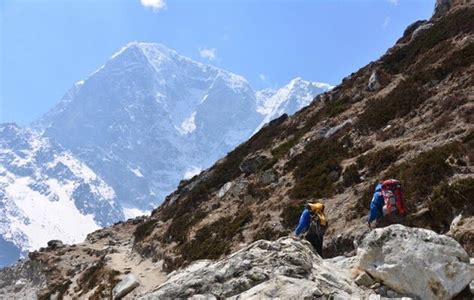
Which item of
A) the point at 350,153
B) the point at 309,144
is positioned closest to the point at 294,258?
the point at 350,153

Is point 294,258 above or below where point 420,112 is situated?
below

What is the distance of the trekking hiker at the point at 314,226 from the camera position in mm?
12148

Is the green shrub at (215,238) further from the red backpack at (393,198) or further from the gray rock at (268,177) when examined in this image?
the red backpack at (393,198)

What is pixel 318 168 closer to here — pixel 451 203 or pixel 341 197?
pixel 341 197

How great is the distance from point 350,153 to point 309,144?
5.64 m

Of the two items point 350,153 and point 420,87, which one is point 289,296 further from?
point 420,87

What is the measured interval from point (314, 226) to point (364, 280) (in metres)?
2.47

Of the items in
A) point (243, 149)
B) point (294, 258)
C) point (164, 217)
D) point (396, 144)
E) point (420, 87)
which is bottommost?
point (294, 258)

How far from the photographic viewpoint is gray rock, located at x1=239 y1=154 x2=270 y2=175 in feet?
112

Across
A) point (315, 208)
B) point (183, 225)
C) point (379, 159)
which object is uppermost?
point (183, 225)

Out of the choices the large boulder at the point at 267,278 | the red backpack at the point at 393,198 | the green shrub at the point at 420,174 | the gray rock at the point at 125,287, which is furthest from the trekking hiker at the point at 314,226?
the gray rock at the point at 125,287

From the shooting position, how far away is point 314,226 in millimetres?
12133

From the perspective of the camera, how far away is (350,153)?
2522cm

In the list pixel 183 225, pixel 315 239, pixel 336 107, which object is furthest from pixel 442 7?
pixel 315 239
